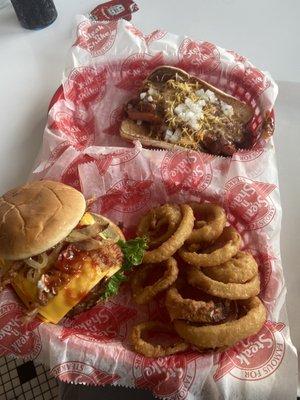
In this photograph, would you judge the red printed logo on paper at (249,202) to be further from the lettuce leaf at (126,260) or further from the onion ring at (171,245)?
the lettuce leaf at (126,260)

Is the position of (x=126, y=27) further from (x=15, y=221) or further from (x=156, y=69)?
(x=15, y=221)

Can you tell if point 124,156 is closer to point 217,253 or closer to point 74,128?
point 74,128

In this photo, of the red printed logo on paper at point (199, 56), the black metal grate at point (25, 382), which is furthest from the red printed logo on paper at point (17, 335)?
the red printed logo on paper at point (199, 56)

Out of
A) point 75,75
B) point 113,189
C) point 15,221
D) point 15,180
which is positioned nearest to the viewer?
point 15,221

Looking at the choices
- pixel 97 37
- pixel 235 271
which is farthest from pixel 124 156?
pixel 97 37

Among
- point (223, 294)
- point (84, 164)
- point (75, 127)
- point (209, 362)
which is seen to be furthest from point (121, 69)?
point (209, 362)
